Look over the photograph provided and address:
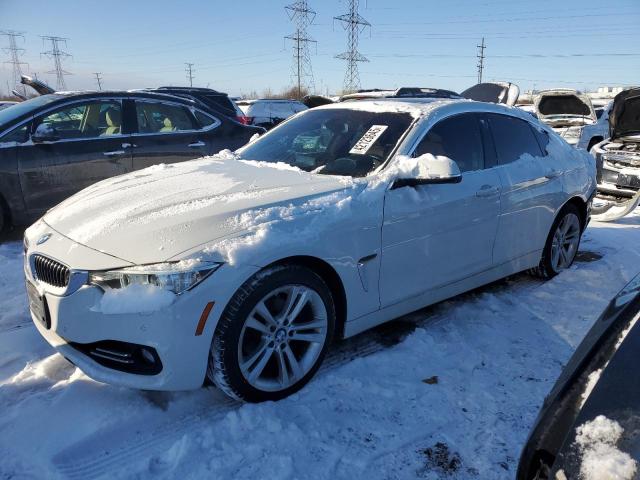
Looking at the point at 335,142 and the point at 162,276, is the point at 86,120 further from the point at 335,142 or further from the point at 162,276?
the point at 162,276

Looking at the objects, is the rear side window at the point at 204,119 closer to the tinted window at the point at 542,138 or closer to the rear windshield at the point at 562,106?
the tinted window at the point at 542,138

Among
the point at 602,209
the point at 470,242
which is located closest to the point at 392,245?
the point at 470,242

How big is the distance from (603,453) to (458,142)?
266 centimetres

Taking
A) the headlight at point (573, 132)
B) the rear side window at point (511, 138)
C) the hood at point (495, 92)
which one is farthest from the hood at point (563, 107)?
the rear side window at point (511, 138)

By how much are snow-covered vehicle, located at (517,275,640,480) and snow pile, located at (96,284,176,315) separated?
1.54 m

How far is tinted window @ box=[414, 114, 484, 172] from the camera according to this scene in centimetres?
341

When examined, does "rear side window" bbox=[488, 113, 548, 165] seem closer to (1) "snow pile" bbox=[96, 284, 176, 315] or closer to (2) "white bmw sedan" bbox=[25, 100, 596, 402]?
(2) "white bmw sedan" bbox=[25, 100, 596, 402]

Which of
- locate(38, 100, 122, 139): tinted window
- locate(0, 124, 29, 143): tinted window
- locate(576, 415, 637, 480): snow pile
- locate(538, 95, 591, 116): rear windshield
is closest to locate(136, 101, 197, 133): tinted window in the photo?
locate(38, 100, 122, 139): tinted window

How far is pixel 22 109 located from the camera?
5570 mm

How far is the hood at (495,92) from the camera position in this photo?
25.7 ft

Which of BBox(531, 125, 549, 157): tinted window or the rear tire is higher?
BBox(531, 125, 549, 157): tinted window

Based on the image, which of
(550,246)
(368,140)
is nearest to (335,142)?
(368,140)

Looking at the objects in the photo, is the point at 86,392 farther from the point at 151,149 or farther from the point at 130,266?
the point at 151,149

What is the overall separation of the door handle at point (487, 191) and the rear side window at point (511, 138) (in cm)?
30
